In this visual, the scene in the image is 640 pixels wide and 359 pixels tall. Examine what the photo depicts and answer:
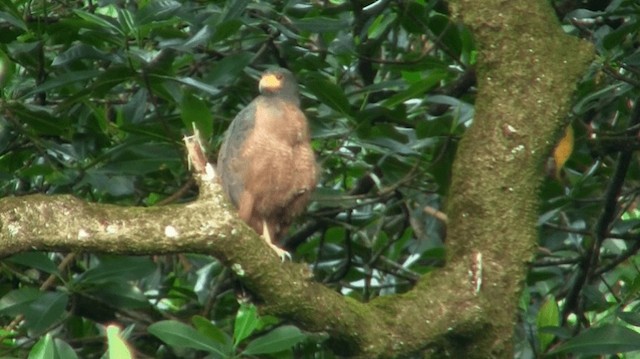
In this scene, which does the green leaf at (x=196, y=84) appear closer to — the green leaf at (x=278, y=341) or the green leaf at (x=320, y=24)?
the green leaf at (x=320, y=24)

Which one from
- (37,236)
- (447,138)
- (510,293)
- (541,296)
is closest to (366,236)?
(541,296)

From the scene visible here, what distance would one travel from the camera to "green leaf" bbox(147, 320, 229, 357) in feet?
11.5

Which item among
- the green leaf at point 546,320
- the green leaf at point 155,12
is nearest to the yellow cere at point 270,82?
the green leaf at point 155,12

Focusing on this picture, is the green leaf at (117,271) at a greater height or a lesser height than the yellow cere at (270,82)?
lesser

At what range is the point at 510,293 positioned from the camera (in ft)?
11.8

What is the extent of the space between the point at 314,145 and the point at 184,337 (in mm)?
1636

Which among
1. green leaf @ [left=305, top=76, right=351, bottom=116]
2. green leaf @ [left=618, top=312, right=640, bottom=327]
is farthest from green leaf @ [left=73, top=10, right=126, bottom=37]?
green leaf @ [left=618, top=312, right=640, bottom=327]

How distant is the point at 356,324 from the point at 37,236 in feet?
3.04

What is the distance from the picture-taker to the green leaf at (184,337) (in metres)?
3.51

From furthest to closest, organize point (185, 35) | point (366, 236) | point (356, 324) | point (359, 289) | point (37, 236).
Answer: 1. point (366, 236)
2. point (359, 289)
3. point (185, 35)
4. point (356, 324)
5. point (37, 236)

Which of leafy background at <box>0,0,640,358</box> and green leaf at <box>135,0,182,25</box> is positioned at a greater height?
green leaf at <box>135,0,182,25</box>

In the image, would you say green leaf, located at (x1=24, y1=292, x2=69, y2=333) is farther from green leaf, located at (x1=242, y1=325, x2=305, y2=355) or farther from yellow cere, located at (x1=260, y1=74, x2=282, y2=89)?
yellow cere, located at (x1=260, y1=74, x2=282, y2=89)

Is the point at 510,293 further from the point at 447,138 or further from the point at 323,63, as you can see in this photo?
the point at 323,63

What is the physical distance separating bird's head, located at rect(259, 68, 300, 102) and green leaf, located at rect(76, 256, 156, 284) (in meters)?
0.75
